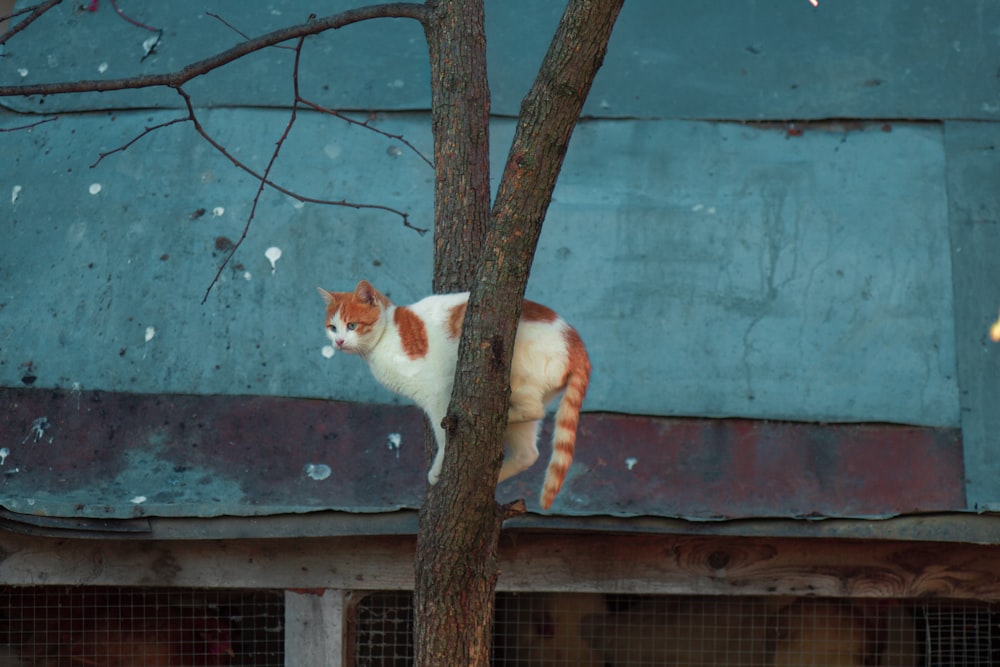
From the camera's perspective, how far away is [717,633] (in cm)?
588

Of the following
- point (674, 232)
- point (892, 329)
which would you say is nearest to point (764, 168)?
point (674, 232)

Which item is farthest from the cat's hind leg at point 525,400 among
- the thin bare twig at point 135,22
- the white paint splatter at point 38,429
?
the thin bare twig at point 135,22

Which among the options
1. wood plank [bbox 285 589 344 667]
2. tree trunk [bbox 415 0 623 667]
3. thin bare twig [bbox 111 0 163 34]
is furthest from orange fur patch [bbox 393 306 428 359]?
thin bare twig [bbox 111 0 163 34]

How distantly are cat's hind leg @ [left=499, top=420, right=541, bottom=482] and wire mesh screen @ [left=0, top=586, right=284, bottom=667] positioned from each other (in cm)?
218

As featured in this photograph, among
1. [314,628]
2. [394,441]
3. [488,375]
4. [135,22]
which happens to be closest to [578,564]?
[394,441]

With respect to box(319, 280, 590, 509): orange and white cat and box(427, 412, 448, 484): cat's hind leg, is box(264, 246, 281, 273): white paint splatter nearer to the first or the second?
box(319, 280, 590, 509): orange and white cat

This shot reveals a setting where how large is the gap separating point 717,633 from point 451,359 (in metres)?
3.03

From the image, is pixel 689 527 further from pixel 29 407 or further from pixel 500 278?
pixel 29 407

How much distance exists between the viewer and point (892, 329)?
5.08 meters

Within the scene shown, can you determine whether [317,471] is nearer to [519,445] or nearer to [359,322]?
[359,322]

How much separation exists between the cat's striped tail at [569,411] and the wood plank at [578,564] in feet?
4.76

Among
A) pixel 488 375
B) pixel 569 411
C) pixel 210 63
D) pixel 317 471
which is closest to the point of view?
pixel 488 375

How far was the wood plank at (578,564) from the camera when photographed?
15.4 feet

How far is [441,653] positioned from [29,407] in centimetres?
281
